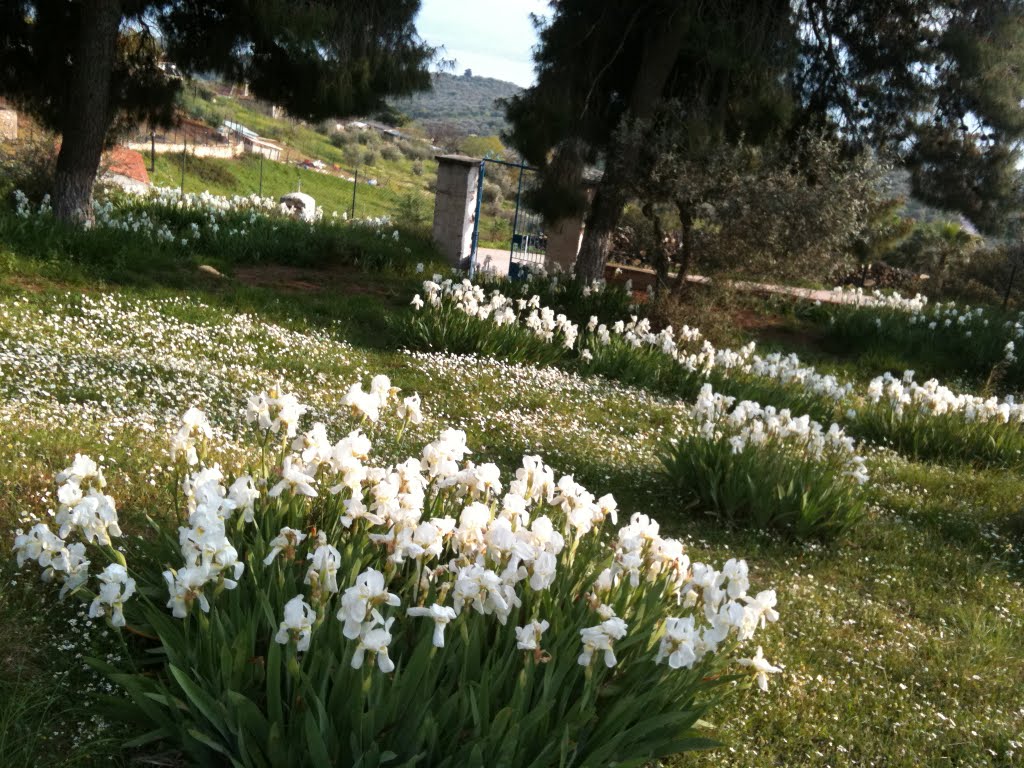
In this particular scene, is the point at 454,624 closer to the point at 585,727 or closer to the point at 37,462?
the point at 585,727

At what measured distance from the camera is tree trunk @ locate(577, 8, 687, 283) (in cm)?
1141

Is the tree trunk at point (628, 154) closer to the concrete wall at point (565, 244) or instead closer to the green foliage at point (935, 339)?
the concrete wall at point (565, 244)

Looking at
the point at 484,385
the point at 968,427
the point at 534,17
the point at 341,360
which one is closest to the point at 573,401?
the point at 484,385

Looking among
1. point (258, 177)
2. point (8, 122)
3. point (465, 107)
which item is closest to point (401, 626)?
point (8, 122)

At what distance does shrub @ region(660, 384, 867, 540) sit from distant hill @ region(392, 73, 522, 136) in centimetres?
6410

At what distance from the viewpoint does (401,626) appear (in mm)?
2764

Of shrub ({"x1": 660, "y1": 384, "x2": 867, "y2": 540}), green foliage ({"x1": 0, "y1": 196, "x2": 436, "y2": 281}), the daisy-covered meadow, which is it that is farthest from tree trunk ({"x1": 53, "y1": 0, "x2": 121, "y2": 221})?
shrub ({"x1": 660, "y1": 384, "x2": 867, "y2": 540})

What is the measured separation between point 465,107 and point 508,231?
6590 centimetres

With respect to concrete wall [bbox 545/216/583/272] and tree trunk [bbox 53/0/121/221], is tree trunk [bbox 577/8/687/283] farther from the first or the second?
tree trunk [bbox 53/0/121/221]

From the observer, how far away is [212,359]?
7.00 metres

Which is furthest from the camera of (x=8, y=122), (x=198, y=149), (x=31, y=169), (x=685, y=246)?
(x=198, y=149)

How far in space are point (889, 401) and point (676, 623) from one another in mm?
5718

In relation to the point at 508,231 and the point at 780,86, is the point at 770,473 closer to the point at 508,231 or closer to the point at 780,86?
the point at 780,86

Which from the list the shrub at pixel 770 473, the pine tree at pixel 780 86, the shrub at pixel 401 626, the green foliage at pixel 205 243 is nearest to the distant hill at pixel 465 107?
the pine tree at pixel 780 86
